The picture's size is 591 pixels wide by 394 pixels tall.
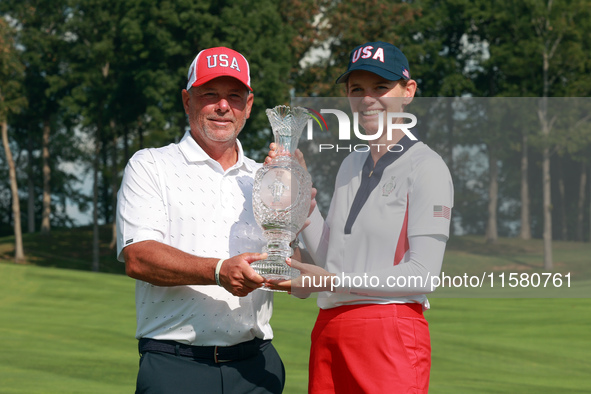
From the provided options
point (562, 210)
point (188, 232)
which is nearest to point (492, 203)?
point (562, 210)

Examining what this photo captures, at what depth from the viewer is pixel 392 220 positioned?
3324 millimetres

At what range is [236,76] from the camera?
3836 millimetres

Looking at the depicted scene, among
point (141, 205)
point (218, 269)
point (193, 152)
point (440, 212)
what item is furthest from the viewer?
point (193, 152)

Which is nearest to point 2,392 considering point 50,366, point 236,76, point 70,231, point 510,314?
point 50,366

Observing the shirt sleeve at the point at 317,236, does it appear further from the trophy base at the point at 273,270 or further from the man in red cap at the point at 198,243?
the man in red cap at the point at 198,243

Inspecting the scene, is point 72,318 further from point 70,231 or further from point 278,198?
point 70,231

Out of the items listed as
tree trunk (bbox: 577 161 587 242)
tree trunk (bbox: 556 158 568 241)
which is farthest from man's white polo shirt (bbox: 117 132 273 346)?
tree trunk (bbox: 577 161 587 242)

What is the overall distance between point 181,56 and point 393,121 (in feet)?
102

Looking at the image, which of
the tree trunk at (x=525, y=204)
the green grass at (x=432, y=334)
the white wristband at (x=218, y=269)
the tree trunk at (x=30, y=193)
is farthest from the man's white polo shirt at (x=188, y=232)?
the tree trunk at (x=30, y=193)

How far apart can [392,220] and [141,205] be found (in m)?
1.15

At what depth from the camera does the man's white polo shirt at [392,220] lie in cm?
328

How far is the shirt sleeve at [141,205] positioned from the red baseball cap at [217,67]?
45 cm

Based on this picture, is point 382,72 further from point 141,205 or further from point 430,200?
point 141,205

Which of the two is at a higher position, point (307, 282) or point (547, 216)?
point (547, 216)
